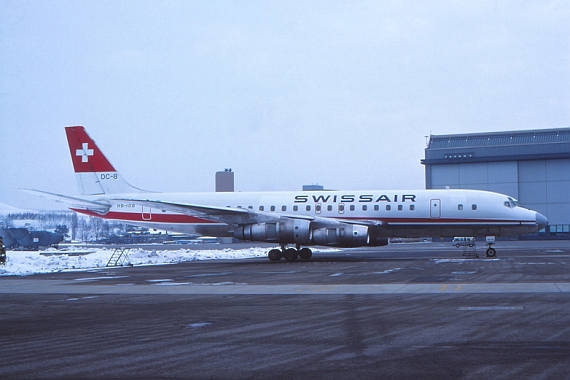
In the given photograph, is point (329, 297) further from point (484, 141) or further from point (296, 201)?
point (484, 141)

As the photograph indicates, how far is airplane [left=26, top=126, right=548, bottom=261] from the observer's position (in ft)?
102

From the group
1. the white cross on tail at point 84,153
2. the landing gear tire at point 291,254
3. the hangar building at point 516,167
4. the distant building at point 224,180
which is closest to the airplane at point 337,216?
the landing gear tire at point 291,254

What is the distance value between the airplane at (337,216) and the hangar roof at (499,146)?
4431 cm

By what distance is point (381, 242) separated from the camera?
110ft

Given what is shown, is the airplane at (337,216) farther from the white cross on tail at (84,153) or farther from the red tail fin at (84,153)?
the white cross on tail at (84,153)

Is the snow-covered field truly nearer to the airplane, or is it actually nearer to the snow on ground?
the snow on ground

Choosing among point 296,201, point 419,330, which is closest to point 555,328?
point 419,330

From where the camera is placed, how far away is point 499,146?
75500 millimetres

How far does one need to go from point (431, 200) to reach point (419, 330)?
2323 cm

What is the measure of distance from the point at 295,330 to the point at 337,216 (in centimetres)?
2372

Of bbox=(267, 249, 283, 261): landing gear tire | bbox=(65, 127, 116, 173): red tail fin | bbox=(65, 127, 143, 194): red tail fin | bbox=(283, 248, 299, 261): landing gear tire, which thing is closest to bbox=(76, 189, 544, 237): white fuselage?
bbox=(283, 248, 299, 261): landing gear tire

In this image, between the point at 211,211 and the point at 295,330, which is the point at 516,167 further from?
the point at 295,330

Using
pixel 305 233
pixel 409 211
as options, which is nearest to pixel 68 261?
pixel 305 233

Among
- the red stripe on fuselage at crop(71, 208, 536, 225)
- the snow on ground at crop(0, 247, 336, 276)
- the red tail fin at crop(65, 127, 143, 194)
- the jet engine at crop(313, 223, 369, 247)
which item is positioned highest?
the red tail fin at crop(65, 127, 143, 194)
